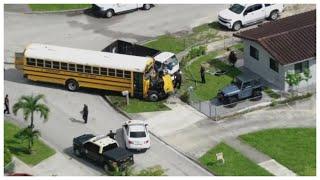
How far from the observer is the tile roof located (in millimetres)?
59438

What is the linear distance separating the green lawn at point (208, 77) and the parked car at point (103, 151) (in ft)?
33.8

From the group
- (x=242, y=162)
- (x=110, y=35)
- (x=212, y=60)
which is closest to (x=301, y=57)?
(x=212, y=60)

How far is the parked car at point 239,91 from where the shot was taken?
189ft

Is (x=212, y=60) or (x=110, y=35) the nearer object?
(x=212, y=60)

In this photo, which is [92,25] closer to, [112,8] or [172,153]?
[112,8]

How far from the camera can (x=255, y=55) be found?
2458 inches

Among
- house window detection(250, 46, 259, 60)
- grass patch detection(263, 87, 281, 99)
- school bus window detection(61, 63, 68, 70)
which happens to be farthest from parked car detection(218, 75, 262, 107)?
school bus window detection(61, 63, 68, 70)

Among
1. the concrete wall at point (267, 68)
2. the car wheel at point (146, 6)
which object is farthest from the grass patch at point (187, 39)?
the concrete wall at point (267, 68)

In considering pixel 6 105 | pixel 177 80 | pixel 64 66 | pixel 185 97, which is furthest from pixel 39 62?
pixel 185 97

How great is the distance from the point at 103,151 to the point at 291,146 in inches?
440

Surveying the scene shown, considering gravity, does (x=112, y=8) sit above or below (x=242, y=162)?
above

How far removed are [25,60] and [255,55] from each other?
52.4 ft

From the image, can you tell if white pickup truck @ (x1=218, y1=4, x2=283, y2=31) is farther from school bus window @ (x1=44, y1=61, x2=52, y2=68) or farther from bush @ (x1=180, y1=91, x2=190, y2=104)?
school bus window @ (x1=44, y1=61, x2=52, y2=68)

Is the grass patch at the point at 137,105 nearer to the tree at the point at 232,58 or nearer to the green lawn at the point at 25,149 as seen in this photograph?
the green lawn at the point at 25,149
